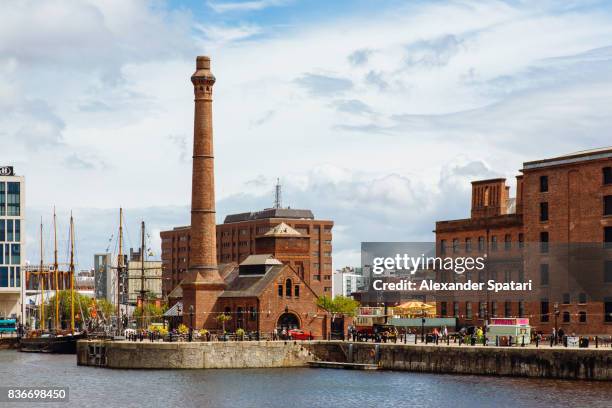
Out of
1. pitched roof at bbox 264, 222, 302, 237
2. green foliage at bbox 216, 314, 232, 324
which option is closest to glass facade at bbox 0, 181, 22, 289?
pitched roof at bbox 264, 222, 302, 237

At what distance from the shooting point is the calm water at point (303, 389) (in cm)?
7625

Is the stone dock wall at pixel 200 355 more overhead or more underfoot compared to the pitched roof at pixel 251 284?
more underfoot

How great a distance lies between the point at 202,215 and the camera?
118250 millimetres

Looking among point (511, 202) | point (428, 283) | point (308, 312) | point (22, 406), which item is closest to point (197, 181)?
point (308, 312)

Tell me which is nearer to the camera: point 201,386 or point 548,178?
point 201,386

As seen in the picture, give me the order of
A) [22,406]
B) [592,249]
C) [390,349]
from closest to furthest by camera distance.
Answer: [22,406] → [390,349] → [592,249]

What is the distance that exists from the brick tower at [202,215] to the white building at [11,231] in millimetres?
76761

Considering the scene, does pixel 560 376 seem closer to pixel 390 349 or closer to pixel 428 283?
pixel 390 349

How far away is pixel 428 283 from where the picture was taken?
125938 mm

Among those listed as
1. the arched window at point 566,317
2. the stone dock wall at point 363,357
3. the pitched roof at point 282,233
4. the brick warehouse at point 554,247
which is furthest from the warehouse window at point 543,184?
the pitched roof at point 282,233

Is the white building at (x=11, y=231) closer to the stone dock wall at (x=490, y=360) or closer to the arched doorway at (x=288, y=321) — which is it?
A: the arched doorway at (x=288, y=321)

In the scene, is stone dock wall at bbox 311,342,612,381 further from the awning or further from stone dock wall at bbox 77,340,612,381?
the awning

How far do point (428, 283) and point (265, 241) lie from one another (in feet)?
71.2

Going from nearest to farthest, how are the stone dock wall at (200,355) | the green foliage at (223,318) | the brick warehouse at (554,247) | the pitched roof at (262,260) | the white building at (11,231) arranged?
1. the stone dock wall at (200,355)
2. the brick warehouse at (554,247)
3. the green foliage at (223,318)
4. the pitched roof at (262,260)
5. the white building at (11,231)
